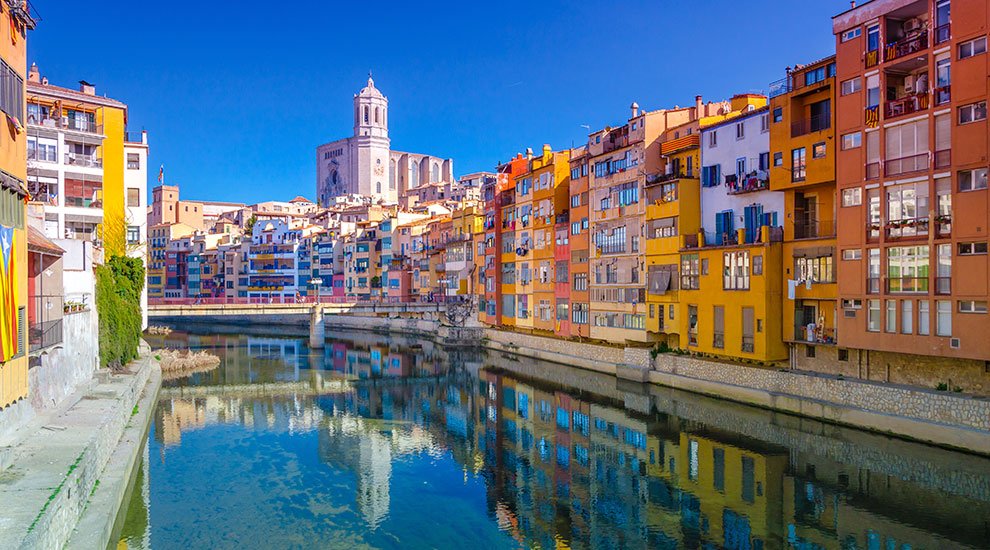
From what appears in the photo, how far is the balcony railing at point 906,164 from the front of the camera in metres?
28.7

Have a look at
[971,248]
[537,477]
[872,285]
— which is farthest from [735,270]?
[537,477]

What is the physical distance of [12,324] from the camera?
1853cm

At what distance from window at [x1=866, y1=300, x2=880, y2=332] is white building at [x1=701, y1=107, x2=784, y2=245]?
25.2ft

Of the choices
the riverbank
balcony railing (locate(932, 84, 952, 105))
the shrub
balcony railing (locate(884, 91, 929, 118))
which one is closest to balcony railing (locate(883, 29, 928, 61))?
balcony railing (locate(884, 91, 929, 118))

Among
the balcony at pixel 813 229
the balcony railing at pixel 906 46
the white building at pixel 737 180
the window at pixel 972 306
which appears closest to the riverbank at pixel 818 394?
the window at pixel 972 306

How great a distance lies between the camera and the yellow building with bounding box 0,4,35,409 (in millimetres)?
18141

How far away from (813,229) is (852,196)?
12.5ft

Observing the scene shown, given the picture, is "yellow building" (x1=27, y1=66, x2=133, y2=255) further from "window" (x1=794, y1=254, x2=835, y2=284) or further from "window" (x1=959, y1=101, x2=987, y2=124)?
"window" (x1=959, y1=101, x2=987, y2=124)

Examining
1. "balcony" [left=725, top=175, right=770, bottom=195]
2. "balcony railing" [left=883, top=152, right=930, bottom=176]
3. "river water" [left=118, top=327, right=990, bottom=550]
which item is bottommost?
"river water" [left=118, top=327, right=990, bottom=550]

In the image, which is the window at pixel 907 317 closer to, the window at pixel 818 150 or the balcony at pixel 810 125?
the window at pixel 818 150

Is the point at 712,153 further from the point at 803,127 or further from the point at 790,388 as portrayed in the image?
the point at 790,388

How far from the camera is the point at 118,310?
3888 cm

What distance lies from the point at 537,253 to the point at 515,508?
131ft

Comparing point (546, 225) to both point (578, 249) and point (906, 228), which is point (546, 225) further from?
point (906, 228)
